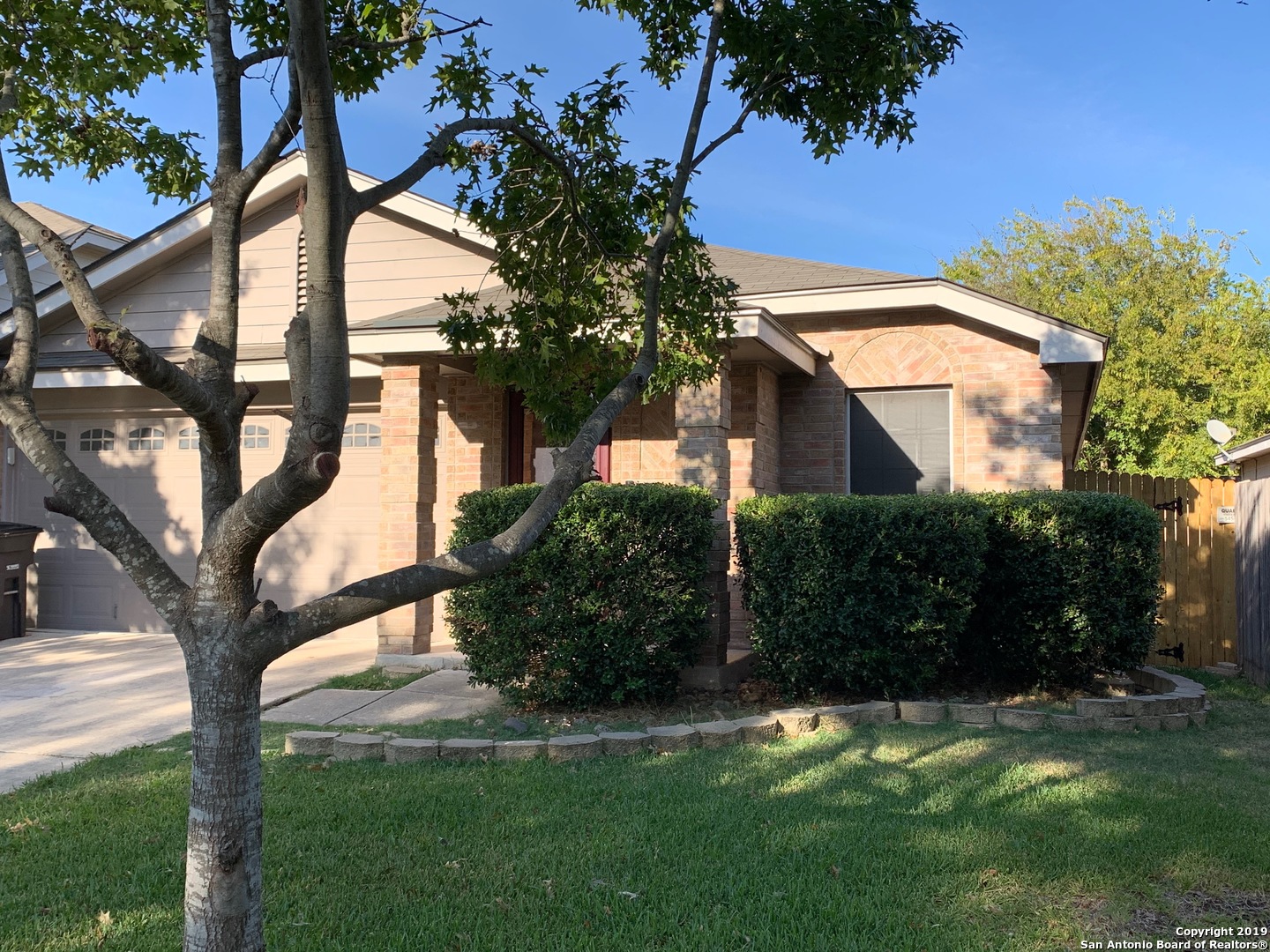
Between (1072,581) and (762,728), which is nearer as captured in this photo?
(762,728)

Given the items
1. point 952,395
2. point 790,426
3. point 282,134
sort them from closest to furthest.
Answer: point 282,134, point 952,395, point 790,426

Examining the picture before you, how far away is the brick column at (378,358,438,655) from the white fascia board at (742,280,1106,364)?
11.7 ft

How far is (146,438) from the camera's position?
12203 millimetres

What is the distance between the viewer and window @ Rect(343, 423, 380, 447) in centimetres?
1130

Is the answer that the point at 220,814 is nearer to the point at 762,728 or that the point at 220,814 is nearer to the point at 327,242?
the point at 327,242

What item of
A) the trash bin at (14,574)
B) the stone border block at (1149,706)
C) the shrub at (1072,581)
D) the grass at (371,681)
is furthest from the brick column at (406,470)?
the stone border block at (1149,706)

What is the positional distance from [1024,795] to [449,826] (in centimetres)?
305

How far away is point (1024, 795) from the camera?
4988 mm

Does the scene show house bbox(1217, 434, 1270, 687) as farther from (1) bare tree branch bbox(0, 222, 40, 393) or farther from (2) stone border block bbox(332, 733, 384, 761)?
(1) bare tree branch bbox(0, 222, 40, 393)

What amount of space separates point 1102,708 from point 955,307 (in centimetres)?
436

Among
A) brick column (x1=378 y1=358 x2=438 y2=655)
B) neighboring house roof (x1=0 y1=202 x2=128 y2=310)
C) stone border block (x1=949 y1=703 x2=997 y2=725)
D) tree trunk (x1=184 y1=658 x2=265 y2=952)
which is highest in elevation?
neighboring house roof (x1=0 y1=202 x2=128 y2=310)

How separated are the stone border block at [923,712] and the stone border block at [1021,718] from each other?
0.38 m

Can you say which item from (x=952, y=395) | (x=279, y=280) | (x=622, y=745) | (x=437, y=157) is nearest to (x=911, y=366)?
A: (x=952, y=395)

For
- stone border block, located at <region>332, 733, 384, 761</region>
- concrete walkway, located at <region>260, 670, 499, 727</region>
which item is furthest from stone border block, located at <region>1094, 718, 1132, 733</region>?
stone border block, located at <region>332, 733, 384, 761</region>
